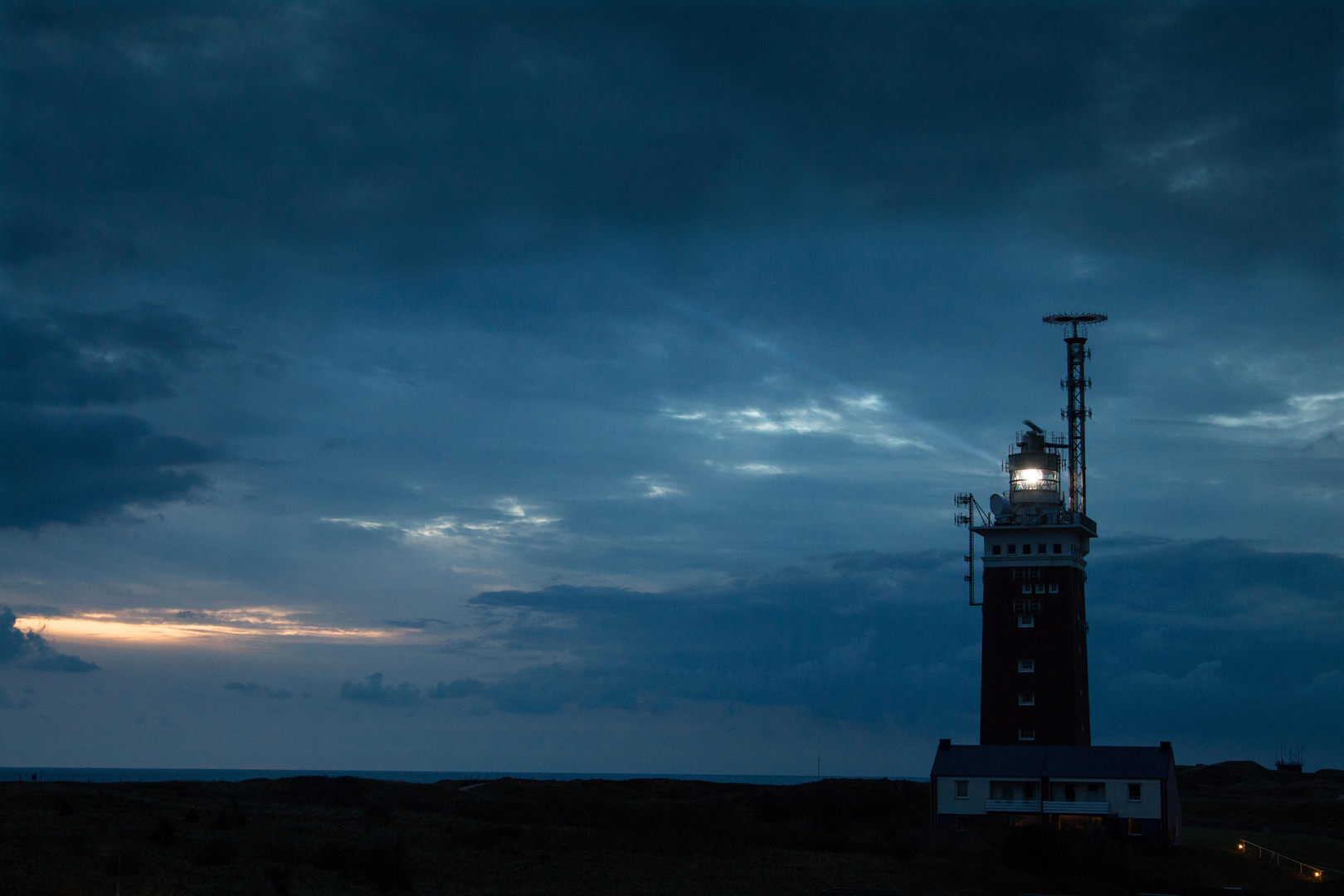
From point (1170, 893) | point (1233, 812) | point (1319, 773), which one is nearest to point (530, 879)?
point (1170, 893)

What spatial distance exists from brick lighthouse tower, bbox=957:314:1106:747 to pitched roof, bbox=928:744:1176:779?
417cm

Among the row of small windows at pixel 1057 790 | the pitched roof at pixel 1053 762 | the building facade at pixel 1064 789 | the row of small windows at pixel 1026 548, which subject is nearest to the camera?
the building facade at pixel 1064 789

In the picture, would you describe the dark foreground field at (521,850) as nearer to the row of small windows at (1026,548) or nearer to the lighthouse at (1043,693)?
the lighthouse at (1043,693)

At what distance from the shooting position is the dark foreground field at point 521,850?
4250 cm

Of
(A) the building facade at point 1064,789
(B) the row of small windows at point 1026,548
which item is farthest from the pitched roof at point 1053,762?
(B) the row of small windows at point 1026,548

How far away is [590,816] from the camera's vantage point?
3361 inches

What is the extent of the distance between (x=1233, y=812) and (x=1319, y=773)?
102009 mm

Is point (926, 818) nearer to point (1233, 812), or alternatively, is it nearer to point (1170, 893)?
point (1233, 812)

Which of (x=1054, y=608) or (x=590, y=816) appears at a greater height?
(x=1054, y=608)

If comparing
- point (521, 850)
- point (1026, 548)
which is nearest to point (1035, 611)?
point (1026, 548)

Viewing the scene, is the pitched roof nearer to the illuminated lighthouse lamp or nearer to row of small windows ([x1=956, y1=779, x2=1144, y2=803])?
row of small windows ([x1=956, y1=779, x2=1144, y2=803])

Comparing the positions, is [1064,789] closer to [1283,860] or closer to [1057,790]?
[1057,790]

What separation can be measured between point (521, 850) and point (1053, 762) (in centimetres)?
3132

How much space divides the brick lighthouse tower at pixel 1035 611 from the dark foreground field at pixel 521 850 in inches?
385
